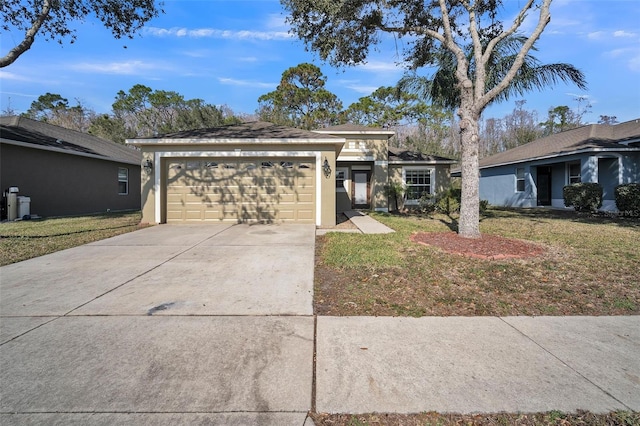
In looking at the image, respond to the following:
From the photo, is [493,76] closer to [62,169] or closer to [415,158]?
[415,158]

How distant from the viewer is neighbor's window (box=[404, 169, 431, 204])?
1822 centimetres

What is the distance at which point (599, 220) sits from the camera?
38.4 ft

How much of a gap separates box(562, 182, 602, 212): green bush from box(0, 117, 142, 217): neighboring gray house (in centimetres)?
2184

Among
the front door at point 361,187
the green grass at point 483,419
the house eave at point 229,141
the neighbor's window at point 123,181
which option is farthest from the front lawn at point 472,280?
the neighbor's window at point 123,181

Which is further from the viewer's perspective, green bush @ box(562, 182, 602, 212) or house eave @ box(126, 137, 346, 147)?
green bush @ box(562, 182, 602, 212)

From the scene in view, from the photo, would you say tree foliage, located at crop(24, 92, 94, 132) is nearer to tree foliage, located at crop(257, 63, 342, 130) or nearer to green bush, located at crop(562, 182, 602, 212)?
tree foliage, located at crop(257, 63, 342, 130)

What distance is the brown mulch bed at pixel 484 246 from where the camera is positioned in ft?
21.2

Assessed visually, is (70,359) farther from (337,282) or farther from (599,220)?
(599,220)

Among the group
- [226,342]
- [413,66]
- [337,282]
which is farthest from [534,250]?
[413,66]

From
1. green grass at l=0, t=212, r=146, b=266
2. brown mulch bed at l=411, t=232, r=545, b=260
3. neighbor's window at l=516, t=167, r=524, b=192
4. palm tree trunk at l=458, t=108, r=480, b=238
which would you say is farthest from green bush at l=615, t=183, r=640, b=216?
green grass at l=0, t=212, r=146, b=266

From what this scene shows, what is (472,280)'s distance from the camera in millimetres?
5059

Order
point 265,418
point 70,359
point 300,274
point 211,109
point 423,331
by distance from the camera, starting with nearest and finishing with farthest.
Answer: point 265,418, point 70,359, point 423,331, point 300,274, point 211,109

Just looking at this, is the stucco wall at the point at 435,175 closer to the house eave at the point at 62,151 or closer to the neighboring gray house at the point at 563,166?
the neighboring gray house at the point at 563,166

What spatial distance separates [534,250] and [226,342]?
6487 mm
